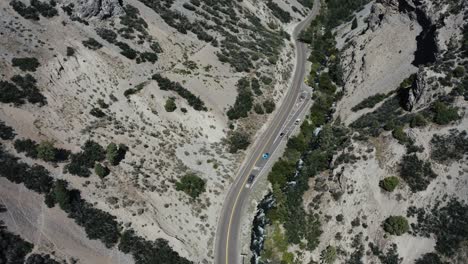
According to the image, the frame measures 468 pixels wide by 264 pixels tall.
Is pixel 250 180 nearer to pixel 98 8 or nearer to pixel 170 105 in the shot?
pixel 170 105

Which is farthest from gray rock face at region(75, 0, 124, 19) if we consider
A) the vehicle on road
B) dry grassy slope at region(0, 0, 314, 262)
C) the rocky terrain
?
the rocky terrain

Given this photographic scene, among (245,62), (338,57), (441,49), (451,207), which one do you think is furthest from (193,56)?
(451,207)

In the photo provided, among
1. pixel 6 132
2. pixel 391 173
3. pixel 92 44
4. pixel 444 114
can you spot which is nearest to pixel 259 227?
pixel 391 173

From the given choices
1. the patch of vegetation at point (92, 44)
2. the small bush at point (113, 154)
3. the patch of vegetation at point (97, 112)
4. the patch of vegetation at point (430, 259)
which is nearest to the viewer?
the patch of vegetation at point (430, 259)

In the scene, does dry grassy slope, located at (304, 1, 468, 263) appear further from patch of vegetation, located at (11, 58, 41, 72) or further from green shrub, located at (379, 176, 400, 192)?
patch of vegetation, located at (11, 58, 41, 72)

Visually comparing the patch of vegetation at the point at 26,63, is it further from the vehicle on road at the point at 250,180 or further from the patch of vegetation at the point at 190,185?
the vehicle on road at the point at 250,180

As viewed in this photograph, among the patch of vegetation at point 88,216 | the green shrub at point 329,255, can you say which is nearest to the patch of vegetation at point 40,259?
the patch of vegetation at point 88,216

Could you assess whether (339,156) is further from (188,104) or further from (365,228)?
(188,104)
